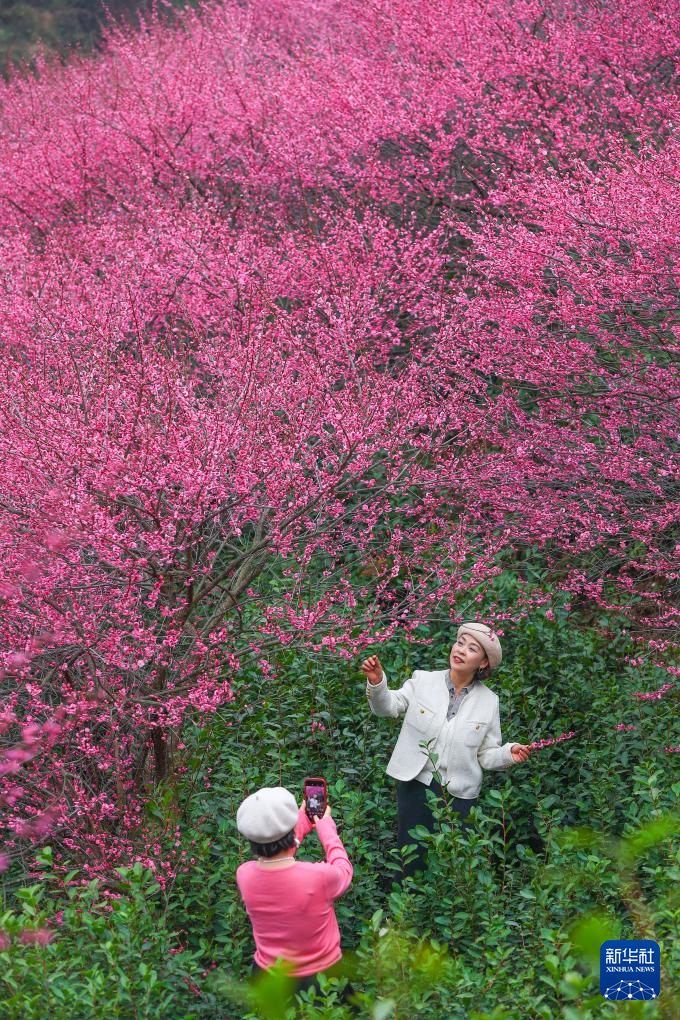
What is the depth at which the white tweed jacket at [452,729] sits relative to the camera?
4.28m

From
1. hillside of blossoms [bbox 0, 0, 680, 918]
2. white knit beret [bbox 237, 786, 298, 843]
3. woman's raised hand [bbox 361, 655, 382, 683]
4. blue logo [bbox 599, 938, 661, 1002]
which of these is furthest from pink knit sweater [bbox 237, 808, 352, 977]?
hillside of blossoms [bbox 0, 0, 680, 918]

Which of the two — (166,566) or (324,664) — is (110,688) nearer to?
(166,566)

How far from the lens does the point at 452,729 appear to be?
431cm

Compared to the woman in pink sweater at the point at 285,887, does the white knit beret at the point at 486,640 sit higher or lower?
lower

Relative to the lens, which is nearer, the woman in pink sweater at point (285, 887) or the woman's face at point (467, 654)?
the woman in pink sweater at point (285, 887)

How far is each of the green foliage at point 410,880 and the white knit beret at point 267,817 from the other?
406mm

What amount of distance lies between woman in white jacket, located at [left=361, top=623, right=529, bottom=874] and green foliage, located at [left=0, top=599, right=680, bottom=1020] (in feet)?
0.60

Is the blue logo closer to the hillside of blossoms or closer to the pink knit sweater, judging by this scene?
the pink knit sweater

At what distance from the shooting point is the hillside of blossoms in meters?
4.79

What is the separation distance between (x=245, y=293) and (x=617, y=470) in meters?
3.11

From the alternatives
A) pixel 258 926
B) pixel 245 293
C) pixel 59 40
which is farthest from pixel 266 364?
pixel 59 40

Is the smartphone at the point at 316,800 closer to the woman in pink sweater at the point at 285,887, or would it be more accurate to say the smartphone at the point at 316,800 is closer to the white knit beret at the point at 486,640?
the woman in pink sweater at the point at 285,887

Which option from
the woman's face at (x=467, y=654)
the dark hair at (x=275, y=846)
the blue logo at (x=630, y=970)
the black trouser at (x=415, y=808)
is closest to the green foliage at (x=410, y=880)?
the blue logo at (x=630, y=970)

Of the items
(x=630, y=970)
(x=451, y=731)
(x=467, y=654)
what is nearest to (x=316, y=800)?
(x=451, y=731)
